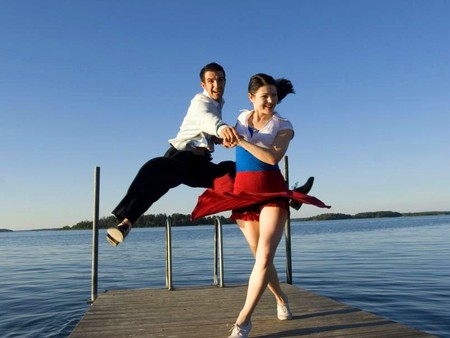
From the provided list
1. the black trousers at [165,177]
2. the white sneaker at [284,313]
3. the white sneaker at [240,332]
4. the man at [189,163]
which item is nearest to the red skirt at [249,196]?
the man at [189,163]

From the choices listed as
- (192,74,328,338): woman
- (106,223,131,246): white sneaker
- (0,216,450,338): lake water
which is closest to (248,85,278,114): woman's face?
(192,74,328,338): woman

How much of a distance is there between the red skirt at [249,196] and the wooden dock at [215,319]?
46.0 inches

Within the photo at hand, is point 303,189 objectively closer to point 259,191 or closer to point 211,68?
point 259,191

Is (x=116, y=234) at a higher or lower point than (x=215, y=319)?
higher

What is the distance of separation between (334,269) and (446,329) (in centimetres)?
880

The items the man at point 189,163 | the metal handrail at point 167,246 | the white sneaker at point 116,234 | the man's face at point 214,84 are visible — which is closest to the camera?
the white sneaker at point 116,234

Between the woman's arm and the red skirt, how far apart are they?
230mm

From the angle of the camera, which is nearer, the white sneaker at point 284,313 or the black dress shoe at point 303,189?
the black dress shoe at point 303,189

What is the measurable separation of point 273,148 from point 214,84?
90cm

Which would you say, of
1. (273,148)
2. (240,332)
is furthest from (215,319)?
(273,148)

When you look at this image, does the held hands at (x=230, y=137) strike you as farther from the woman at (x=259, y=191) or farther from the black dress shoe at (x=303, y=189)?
the black dress shoe at (x=303, y=189)

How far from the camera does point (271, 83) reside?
3859mm

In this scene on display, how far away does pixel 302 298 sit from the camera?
6.12 m

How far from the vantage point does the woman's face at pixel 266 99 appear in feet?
12.6
